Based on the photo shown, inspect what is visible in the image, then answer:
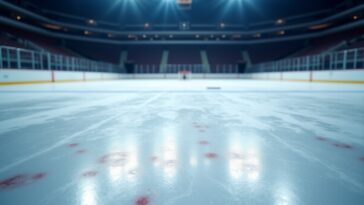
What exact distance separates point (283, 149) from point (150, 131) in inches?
45.6

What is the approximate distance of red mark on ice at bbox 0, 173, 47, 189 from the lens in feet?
3.30

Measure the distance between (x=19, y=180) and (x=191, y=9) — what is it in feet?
102

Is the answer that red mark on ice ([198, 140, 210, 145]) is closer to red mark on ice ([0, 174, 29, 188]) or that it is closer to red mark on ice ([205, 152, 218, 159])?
red mark on ice ([205, 152, 218, 159])

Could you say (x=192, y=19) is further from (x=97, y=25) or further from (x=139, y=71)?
(x=97, y=25)

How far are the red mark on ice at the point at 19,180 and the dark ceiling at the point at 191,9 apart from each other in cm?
2758

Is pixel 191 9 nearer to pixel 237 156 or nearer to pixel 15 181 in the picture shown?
pixel 237 156

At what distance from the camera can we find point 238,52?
1323 inches

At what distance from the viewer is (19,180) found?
1052 mm

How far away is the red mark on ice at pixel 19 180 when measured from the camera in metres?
1.01

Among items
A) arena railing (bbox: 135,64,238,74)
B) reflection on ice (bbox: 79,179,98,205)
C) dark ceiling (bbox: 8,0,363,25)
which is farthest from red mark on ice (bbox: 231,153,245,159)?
arena railing (bbox: 135,64,238,74)

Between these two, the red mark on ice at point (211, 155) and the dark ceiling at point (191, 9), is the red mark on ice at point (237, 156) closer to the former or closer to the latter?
the red mark on ice at point (211, 155)

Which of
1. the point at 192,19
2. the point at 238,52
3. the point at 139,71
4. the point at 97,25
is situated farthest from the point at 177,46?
the point at 97,25

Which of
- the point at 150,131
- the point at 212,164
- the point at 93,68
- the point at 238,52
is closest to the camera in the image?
the point at 212,164

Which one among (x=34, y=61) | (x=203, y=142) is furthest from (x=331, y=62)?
(x=34, y=61)
